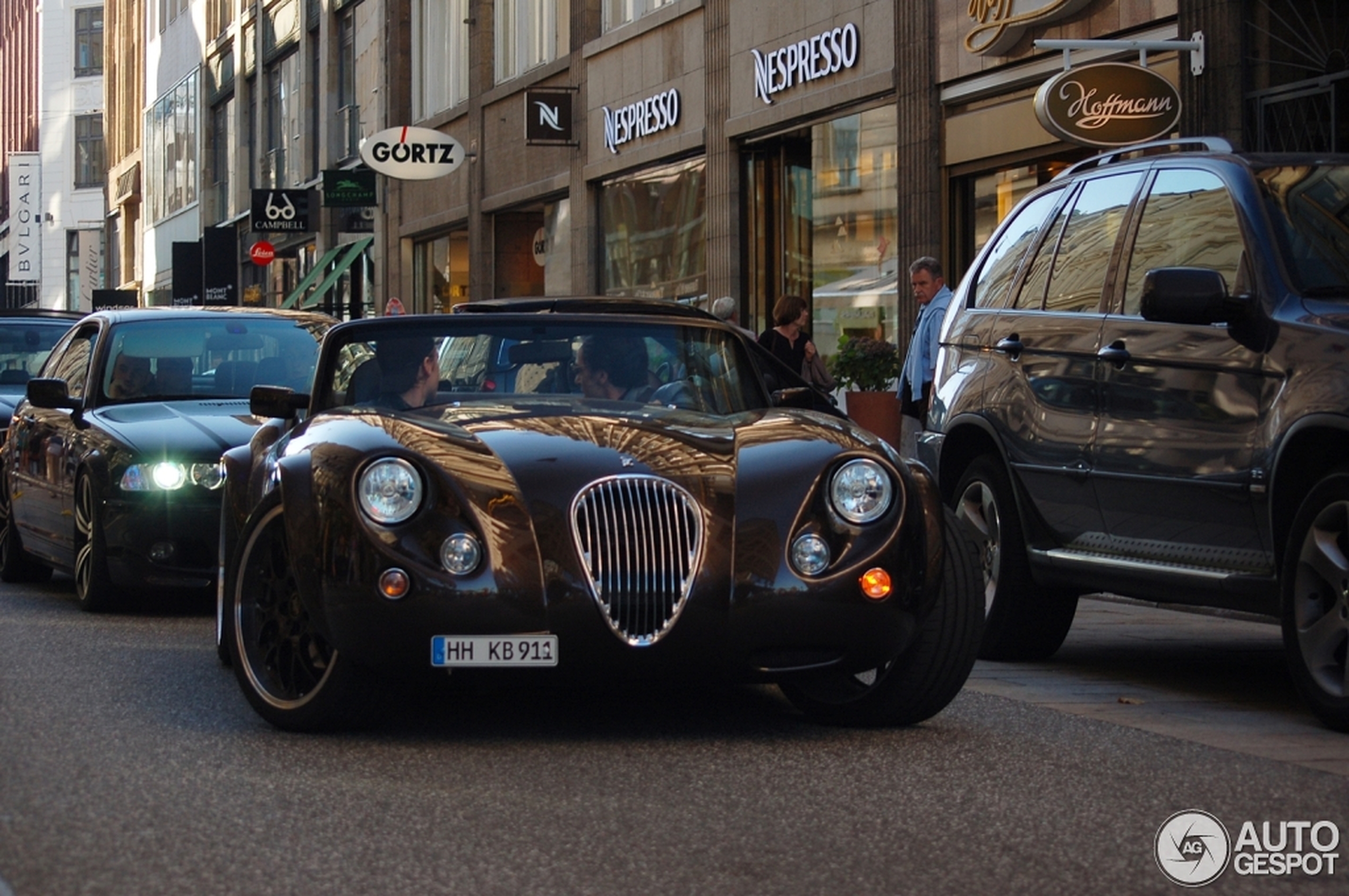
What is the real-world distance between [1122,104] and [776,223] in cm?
905

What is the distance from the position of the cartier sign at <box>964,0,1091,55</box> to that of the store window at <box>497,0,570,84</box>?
12506 millimetres

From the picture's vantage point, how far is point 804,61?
875 inches

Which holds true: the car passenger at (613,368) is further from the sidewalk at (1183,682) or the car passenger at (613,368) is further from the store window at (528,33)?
the store window at (528,33)

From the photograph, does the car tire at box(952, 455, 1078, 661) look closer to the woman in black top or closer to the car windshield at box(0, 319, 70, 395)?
the woman in black top

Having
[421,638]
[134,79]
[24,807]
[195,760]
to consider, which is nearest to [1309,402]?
[421,638]

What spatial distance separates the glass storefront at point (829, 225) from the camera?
20828 millimetres

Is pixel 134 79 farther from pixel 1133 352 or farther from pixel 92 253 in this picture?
pixel 1133 352

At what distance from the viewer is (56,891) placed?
4.38 m

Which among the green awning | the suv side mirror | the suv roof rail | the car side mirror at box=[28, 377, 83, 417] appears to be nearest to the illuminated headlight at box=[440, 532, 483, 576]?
the suv side mirror

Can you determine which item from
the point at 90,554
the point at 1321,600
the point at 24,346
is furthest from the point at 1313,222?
the point at 24,346

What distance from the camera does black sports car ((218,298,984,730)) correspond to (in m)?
6.02

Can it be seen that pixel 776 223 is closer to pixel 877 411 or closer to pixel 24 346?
pixel 877 411

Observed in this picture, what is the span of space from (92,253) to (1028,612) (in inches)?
3349

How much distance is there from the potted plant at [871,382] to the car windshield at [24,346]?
5932 mm
